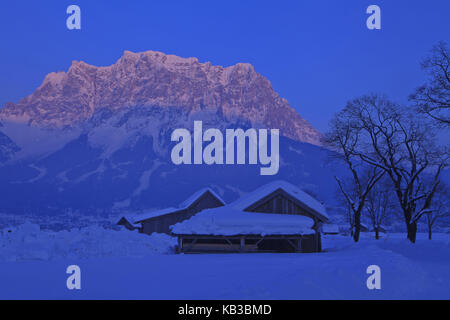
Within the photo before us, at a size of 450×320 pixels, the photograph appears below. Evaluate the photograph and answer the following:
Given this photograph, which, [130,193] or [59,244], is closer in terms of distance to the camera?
[59,244]

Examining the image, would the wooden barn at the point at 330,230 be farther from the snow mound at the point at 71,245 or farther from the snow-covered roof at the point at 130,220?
the snow mound at the point at 71,245

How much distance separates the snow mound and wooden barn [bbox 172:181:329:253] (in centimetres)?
252

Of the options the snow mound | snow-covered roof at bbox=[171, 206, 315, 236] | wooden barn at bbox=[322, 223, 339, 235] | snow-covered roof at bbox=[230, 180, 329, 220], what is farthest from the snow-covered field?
wooden barn at bbox=[322, 223, 339, 235]

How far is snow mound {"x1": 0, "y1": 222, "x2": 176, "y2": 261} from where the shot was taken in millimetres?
17219

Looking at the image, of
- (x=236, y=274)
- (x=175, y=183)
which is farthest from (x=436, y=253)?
(x=175, y=183)

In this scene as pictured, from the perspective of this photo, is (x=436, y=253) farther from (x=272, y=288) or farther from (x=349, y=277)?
(x=272, y=288)

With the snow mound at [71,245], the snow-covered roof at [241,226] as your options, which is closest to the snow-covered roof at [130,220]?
the snow mound at [71,245]

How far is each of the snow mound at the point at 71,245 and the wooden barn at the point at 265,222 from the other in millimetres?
2520

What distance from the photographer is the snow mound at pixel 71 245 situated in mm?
17219

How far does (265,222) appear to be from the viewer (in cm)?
2336
